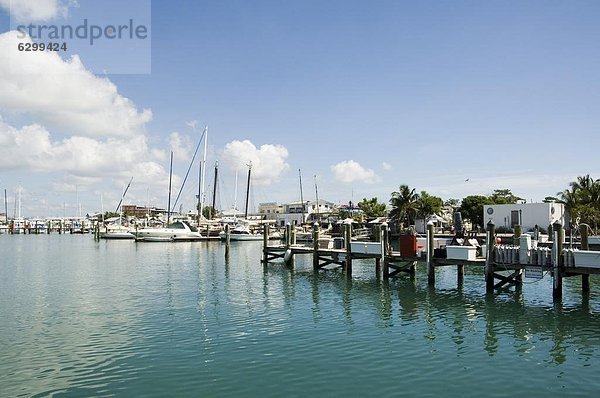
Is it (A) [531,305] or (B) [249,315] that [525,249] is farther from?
(B) [249,315]

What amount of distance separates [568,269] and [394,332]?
10.2m

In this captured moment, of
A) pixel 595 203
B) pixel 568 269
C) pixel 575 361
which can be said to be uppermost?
pixel 595 203

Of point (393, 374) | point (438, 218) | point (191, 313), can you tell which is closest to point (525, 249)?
point (393, 374)

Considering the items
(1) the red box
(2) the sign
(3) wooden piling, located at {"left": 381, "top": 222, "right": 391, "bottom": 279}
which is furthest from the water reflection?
(1) the red box

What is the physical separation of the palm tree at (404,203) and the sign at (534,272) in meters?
66.9

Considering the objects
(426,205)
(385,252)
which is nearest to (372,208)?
(426,205)

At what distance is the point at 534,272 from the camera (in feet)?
80.1

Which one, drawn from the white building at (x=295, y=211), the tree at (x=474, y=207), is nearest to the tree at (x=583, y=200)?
the tree at (x=474, y=207)

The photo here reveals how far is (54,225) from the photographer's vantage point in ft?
650

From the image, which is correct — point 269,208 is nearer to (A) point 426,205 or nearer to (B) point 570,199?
(A) point 426,205

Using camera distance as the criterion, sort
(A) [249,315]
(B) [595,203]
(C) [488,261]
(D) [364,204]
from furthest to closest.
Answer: (D) [364,204]
(B) [595,203]
(C) [488,261]
(A) [249,315]

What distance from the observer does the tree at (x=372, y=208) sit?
11400 cm

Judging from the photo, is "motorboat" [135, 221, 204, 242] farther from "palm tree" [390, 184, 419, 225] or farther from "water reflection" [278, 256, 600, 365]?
"water reflection" [278, 256, 600, 365]

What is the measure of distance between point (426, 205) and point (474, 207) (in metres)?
9.00
